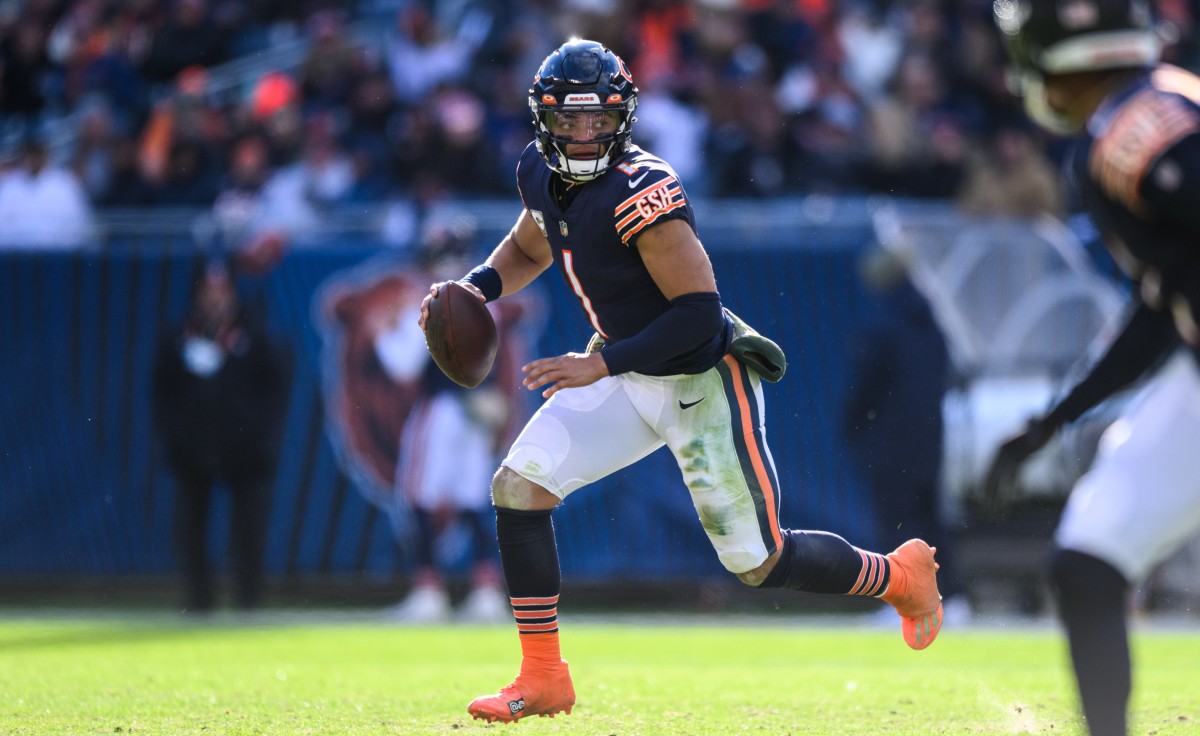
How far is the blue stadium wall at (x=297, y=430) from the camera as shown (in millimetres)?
11172

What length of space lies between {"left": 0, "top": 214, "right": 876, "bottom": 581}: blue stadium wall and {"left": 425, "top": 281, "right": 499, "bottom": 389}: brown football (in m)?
5.52

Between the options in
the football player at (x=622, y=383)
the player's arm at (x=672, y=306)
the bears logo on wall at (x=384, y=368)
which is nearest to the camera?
the player's arm at (x=672, y=306)

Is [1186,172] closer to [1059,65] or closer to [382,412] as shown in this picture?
[1059,65]

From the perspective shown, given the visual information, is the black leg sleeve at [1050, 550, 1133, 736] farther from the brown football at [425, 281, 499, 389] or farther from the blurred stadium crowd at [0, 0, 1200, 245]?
the blurred stadium crowd at [0, 0, 1200, 245]

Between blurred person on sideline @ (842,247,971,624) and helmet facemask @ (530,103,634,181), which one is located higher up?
helmet facemask @ (530,103,634,181)

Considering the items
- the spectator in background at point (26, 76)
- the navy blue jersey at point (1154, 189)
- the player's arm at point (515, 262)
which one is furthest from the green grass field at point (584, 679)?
the spectator in background at point (26, 76)

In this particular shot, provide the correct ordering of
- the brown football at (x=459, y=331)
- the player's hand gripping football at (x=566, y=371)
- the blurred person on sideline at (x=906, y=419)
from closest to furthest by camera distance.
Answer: the player's hand gripping football at (x=566, y=371)
the brown football at (x=459, y=331)
the blurred person on sideline at (x=906, y=419)

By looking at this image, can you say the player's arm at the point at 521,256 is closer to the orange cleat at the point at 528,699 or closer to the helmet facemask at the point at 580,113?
the helmet facemask at the point at 580,113

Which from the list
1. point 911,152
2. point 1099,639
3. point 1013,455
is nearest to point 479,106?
point 911,152

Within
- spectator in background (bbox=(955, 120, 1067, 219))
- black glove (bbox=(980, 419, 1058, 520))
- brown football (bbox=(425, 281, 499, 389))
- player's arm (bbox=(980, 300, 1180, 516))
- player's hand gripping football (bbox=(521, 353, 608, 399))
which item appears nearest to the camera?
player's arm (bbox=(980, 300, 1180, 516))

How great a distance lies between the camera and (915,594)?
594 centimetres

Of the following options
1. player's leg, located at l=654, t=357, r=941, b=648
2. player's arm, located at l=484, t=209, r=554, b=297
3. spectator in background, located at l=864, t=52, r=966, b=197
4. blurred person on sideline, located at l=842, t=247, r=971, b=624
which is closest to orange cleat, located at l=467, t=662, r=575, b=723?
player's leg, located at l=654, t=357, r=941, b=648

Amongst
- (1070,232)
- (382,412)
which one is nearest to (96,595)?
(382,412)

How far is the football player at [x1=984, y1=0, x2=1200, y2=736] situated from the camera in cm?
364
